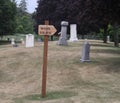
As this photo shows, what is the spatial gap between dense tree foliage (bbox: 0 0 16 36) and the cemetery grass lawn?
44089 millimetres

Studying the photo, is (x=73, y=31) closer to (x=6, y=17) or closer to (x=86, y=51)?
(x=86, y=51)

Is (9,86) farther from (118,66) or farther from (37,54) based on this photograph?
(37,54)

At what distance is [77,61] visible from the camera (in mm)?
22219

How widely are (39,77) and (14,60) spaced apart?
5742 mm

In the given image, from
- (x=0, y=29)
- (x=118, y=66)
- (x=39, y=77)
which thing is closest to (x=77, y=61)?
(x=118, y=66)

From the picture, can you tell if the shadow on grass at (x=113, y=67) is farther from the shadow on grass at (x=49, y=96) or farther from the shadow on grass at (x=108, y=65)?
the shadow on grass at (x=49, y=96)

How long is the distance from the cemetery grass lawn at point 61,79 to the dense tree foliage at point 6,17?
145ft

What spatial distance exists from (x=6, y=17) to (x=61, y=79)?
178 ft

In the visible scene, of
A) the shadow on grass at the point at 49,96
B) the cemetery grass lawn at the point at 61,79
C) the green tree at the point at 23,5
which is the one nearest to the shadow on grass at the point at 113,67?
the cemetery grass lawn at the point at 61,79

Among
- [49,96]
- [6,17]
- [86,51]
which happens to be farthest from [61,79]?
[6,17]

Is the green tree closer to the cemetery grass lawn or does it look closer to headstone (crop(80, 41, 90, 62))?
the cemetery grass lawn

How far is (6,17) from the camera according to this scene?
7038 cm

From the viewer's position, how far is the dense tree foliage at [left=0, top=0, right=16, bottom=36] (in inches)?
2724

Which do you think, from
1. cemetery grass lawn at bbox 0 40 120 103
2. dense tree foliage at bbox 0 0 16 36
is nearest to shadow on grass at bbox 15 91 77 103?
cemetery grass lawn at bbox 0 40 120 103
